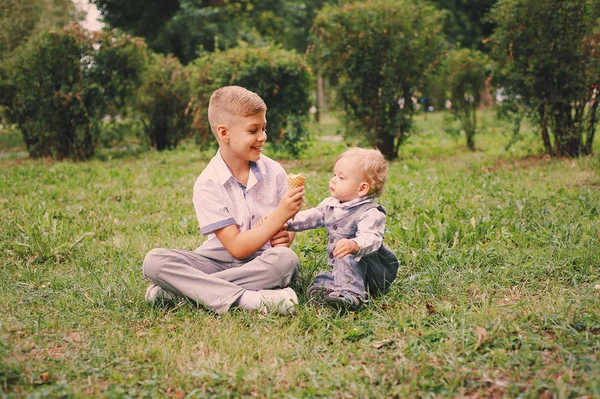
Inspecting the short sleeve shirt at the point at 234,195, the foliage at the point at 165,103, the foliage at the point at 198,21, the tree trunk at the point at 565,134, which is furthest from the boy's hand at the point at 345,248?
the foliage at the point at 198,21

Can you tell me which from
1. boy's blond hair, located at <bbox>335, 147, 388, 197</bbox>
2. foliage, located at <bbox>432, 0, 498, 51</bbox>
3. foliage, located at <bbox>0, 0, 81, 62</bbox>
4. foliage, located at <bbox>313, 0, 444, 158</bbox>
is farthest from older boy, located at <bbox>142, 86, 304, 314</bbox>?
foliage, located at <bbox>432, 0, 498, 51</bbox>

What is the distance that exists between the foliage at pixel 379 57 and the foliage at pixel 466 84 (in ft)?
6.08

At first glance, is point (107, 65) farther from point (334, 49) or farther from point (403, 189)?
point (403, 189)

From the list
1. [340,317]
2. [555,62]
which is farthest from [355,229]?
[555,62]

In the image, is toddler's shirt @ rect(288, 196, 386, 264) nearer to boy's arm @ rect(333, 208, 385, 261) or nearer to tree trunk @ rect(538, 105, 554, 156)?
boy's arm @ rect(333, 208, 385, 261)

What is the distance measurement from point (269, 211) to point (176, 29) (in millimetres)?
19486

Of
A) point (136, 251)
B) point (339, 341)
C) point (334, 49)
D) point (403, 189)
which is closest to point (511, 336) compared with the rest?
point (339, 341)

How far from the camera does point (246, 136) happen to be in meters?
3.18

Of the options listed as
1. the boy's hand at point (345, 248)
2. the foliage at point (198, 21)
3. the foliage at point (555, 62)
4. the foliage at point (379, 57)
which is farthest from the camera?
the foliage at point (198, 21)

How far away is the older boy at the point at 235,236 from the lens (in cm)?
308

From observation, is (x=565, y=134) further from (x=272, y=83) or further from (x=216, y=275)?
(x=216, y=275)

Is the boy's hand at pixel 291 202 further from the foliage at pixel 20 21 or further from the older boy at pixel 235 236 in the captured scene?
the foliage at pixel 20 21

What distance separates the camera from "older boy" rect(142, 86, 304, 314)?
3.08m

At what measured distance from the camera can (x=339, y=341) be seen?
2.71 metres
